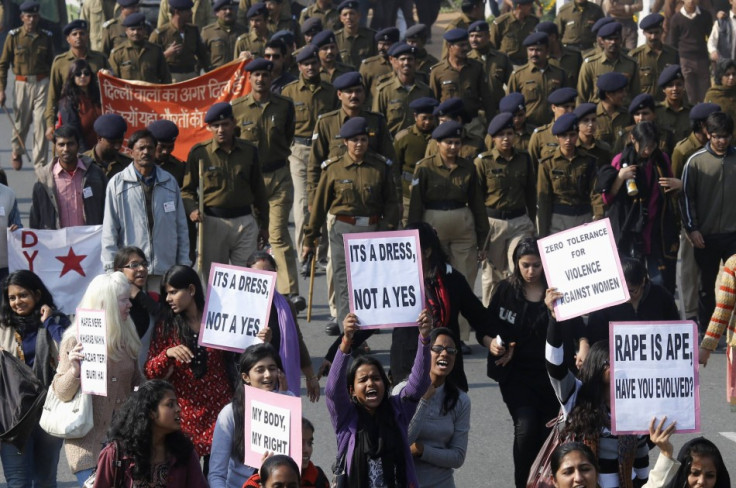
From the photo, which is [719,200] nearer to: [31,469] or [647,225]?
[647,225]

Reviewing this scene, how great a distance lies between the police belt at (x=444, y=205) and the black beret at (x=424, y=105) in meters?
1.52

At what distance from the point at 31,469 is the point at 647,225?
6461mm

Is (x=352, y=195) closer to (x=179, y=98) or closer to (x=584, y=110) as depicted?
(x=584, y=110)

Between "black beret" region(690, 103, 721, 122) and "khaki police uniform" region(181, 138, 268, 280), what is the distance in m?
3.90

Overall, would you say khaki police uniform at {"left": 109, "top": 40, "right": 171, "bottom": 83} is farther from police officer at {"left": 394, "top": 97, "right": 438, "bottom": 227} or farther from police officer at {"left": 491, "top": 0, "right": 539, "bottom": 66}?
police officer at {"left": 491, "top": 0, "right": 539, "bottom": 66}

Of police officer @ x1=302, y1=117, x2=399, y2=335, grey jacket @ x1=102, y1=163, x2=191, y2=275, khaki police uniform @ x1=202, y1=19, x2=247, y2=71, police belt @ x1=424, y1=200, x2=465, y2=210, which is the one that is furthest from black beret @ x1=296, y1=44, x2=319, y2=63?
grey jacket @ x1=102, y1=163, x2=191, y2=275

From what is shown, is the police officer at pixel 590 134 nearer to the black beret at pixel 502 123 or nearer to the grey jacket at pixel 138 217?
the black beret at pixel 502 123

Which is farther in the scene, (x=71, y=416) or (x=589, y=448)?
(x=71, y=416)

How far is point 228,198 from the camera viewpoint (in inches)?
548

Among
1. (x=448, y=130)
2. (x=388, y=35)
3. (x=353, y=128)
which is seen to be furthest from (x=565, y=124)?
(x=388, y=35)

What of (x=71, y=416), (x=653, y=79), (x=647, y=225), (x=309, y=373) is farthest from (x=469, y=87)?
(x=71, y=416)

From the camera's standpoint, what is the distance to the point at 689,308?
14.6 metres

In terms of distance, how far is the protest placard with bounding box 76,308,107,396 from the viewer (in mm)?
8844

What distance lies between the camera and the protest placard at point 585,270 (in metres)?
8.84
